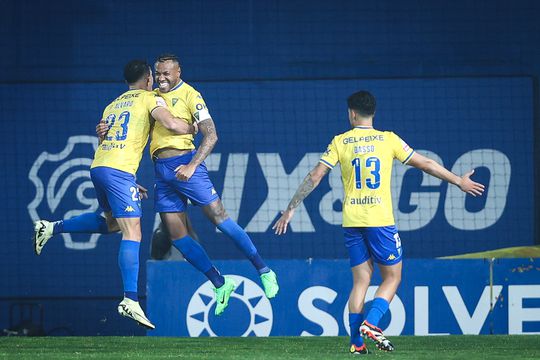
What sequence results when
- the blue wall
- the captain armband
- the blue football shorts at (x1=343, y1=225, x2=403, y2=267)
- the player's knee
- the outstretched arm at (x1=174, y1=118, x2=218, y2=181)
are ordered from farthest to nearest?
the blue wall
the player's knee
the captain armband
the outstretched arm at (x1=174, y1=118, x2=218, y2=181)
the blue football shorts at (x1=343, y1=225, x2=403, y2=267)

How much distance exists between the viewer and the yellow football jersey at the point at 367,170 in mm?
7672

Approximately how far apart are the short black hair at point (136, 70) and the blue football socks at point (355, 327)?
226cm

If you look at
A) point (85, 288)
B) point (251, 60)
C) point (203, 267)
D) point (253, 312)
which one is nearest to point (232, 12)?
point (251, 60)

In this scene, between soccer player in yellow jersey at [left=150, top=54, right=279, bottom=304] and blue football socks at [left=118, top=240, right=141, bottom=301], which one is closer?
blue football socks at [left=118, top=240, right=141, bottom=301]

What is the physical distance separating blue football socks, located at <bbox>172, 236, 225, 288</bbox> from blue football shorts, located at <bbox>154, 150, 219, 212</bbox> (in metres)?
0.24

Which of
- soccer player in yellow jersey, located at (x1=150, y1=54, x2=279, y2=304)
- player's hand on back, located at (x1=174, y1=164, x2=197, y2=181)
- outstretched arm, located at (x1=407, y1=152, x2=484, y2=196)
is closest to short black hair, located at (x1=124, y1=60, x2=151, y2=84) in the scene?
soccer player in yellow jersey, located at (x1=150, y1=54, x2=279, y2=304)

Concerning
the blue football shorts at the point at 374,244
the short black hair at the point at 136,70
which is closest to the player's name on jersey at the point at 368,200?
the blue football shorts at the point at 374,244

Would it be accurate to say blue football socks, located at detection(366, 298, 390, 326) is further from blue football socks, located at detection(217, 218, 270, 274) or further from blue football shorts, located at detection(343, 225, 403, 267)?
blue football socks, located at detection(217, 218, 270, 274)

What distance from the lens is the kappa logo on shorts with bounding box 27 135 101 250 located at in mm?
13273

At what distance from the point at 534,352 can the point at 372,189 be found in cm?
159

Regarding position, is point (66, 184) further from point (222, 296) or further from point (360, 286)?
point (360, 286)

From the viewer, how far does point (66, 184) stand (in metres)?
13.3

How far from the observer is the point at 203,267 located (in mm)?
8633

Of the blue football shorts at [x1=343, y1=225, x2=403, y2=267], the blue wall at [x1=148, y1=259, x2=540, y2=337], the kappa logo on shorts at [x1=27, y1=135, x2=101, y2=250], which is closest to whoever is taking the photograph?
the blue football shorts at [x1=343, y1=225, x2=403, y2=267]
